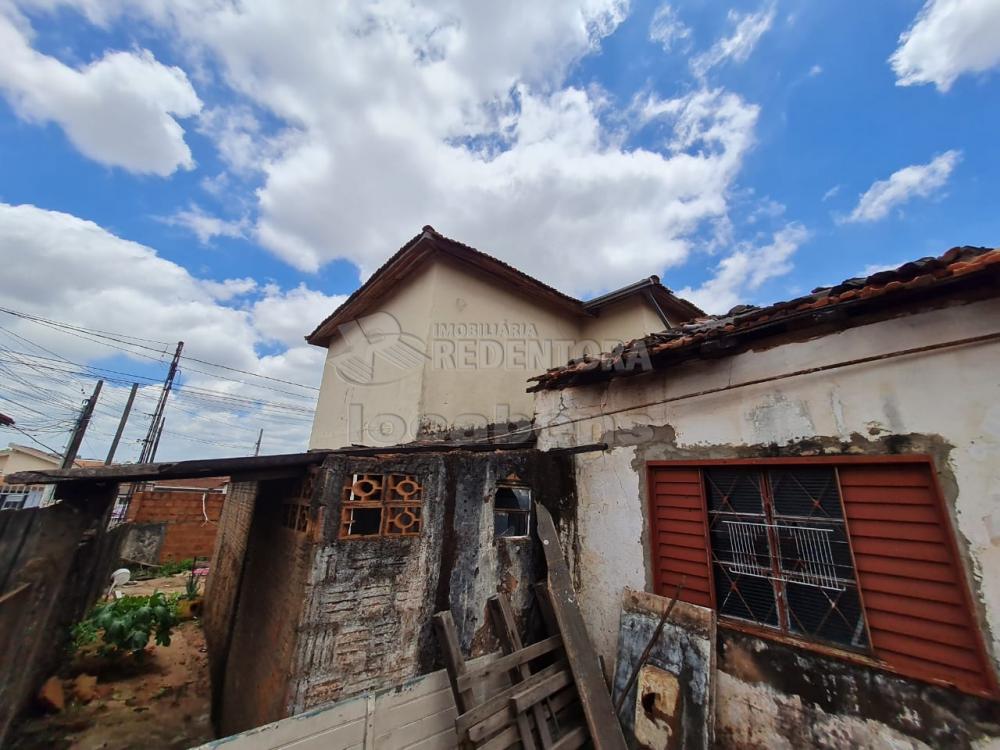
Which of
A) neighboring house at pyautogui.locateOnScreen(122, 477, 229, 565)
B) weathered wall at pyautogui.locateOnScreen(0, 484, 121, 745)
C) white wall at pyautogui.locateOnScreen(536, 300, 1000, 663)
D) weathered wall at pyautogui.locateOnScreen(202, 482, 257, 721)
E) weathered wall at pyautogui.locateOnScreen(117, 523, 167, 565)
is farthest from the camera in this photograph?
neighboring house at pyautogui.locateOnScreen(122, 477, 229, 565)

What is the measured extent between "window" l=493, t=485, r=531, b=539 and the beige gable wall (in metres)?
2.70

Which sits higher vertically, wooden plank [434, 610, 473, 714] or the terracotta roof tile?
the terracotta roof tile

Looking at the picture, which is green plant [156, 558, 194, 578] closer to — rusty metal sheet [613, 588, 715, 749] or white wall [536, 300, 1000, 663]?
white wall [536, 300, 1000, 663]

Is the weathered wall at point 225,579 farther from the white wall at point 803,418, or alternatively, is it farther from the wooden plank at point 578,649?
the white wall at point 803,418

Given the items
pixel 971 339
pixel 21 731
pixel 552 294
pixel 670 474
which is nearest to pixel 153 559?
pixel 21 731

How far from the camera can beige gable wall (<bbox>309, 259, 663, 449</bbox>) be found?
759cm

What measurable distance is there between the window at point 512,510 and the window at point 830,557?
1563 millimetres

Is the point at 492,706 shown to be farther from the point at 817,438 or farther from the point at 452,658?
the point at 817,438

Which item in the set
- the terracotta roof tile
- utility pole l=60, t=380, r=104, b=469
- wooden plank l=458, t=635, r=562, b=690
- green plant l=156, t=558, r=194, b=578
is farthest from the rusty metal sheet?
utility pole l=60, t=380, r=104, b=469

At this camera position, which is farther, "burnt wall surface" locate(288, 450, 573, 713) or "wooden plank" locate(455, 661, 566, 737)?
"burnt wall surface" locate(288, 450, 573, 713)

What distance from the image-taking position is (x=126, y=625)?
5965 mm

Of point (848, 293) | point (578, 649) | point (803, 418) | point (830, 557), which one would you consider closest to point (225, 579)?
point (578, 649)

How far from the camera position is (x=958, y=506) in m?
2.86

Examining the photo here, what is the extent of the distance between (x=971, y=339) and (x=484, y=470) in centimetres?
441
